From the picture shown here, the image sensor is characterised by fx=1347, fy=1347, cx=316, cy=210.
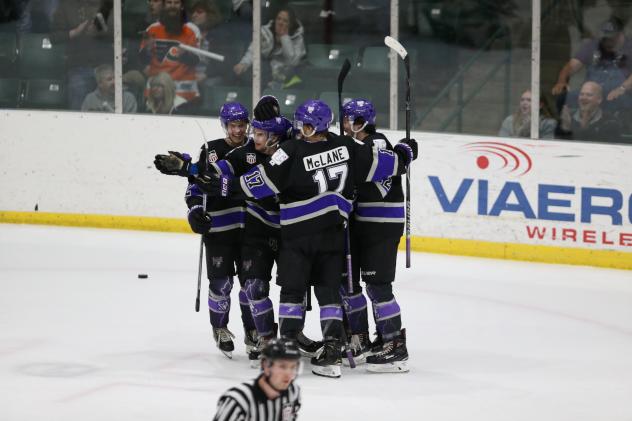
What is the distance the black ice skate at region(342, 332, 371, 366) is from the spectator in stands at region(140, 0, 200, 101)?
4.09m

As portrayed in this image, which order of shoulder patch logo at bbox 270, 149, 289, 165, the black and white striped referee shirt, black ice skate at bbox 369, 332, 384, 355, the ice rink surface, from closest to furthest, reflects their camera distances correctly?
the black and white striped referee shirt
the ice rink surface
shoulder patch logo at bbox 270, 149, 289, 165
black ice skate at bbox 369, 332, 384, 355

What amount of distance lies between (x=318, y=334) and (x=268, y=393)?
10.4 feet

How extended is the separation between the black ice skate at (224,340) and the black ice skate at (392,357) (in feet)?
2.23

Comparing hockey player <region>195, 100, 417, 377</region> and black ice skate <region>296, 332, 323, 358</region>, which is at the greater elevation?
hockey player <region>195, 100, 417, 377</region>

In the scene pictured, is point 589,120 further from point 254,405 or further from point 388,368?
point 254,405

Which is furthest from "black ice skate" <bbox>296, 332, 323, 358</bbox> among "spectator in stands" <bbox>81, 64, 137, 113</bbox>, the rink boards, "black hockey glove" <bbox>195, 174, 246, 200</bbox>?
"spectator in stands" <bbox>81, 64, 137, 113</bbox>

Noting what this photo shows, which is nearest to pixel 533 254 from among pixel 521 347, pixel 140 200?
pixel 521 347

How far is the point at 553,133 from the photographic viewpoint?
890 cm

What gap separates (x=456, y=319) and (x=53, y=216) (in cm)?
408

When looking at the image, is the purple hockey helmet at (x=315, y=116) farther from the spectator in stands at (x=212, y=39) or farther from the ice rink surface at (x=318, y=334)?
the spectator in stands at (x=212, y=39)

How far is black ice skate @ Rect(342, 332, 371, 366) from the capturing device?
6.34 metres

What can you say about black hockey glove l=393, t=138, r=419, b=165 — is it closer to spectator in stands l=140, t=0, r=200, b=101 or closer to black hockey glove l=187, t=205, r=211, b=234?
black hockey glove l=187, t=205, r=211, b=234

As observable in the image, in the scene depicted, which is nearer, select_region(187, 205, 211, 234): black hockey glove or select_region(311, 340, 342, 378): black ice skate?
select_region(311, 340, 342, 378): black ice skate

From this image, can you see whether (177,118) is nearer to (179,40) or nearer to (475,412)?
(179,40)
